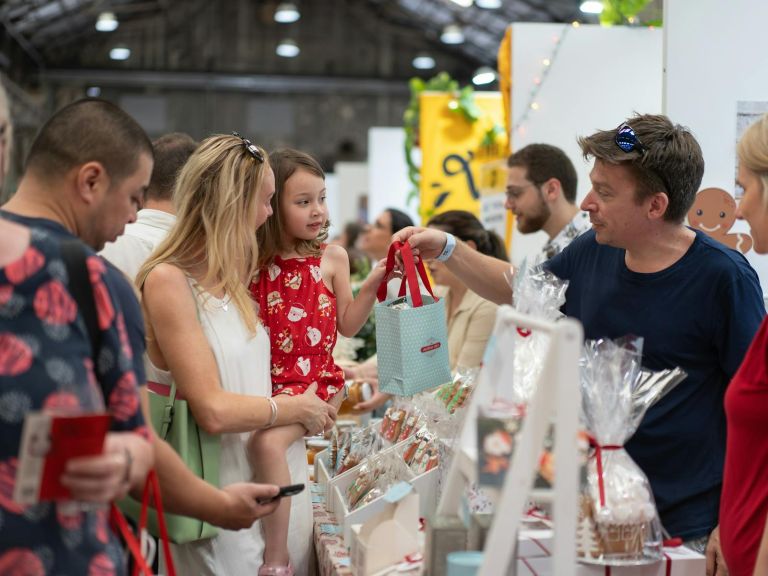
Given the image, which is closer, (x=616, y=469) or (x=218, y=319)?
(x=616, y=469)

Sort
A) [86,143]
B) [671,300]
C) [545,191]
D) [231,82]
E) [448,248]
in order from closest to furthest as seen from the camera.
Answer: [86,143], [671,300], [448,248], [545,191], [231,82]

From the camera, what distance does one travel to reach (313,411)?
2723 millimetres

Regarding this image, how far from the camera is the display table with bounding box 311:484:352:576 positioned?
2.46m

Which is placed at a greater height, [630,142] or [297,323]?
[630,142]

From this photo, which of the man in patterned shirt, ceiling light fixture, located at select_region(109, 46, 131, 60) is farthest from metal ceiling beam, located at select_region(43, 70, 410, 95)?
the man in patterned shirt

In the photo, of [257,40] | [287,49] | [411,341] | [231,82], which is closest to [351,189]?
[231,82]

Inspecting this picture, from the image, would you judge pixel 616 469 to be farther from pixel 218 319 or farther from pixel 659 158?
pixel 218 319

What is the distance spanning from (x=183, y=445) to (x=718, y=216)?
2130 mm

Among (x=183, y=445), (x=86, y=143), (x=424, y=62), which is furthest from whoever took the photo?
(x=424, y=62)

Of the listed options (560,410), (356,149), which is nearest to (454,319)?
(560,410)

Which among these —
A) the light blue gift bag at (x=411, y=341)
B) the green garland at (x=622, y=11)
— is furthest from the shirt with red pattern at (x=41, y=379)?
the green garland at (x=622, y=11)

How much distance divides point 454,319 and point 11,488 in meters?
3.35

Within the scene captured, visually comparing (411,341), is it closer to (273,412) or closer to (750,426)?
(273,412)

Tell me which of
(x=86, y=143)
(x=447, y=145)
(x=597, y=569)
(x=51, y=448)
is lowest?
(x=597, y=569)
